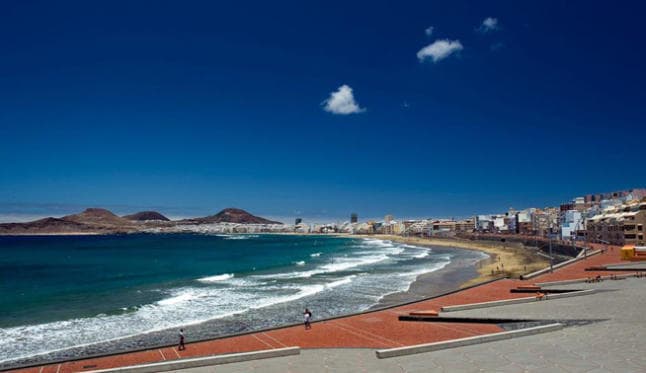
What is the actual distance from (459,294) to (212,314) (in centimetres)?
1328

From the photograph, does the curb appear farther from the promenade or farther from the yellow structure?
the promenade

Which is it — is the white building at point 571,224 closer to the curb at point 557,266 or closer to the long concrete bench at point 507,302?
the curb at point 557,266

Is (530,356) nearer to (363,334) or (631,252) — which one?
(363,334)

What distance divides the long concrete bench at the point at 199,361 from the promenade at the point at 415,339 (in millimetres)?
237

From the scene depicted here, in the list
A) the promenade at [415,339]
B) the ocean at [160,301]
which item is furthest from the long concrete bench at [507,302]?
the ocean at [160,301]

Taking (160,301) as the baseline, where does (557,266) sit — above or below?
above

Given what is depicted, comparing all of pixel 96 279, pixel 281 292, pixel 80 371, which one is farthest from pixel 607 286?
pixel 96 279

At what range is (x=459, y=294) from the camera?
25859 millimetres

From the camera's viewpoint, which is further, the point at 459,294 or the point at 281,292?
the point at 281,292

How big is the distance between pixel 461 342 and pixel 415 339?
302 centimetres

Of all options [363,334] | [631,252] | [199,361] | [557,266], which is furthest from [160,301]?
[557,266]

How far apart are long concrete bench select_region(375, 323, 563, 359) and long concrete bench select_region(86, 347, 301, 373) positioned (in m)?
2.83

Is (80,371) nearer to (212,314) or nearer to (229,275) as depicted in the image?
(212,314)

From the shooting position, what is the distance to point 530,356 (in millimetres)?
11570
